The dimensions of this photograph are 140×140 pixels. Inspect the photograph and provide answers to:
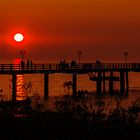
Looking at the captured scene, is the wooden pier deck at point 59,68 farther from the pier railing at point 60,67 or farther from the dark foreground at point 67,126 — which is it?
the dark foreground at point 67,126

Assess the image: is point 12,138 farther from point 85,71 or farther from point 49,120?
point 85,71

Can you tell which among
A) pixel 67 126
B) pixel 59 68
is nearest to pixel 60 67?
pixel 59 68

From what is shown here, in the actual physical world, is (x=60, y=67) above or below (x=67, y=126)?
above

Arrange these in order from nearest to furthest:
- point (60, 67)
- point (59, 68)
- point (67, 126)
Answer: point (67, 126), point (59, 68), point (60, 67)

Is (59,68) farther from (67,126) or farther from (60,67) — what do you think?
(67,126)

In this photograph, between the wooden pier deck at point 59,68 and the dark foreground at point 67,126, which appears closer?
the dark foreground at point 67,126

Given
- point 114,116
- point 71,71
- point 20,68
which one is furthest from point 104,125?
point 71,71

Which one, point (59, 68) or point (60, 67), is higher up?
point (60, 67)

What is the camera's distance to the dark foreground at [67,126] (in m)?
18.5

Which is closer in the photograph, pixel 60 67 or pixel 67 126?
pixel 67 126

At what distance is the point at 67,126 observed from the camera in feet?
65.1

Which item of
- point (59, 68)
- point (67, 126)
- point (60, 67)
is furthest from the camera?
point (60, 67)

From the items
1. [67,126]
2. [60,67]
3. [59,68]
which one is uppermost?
[60,67]

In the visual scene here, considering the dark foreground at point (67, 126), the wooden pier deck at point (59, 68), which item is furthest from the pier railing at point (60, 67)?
the dark foreground at point (67, 126)
